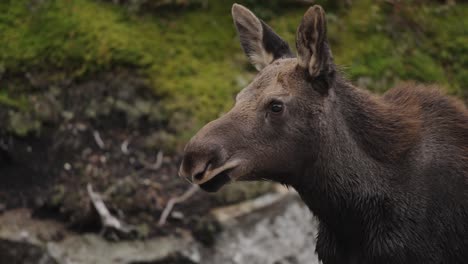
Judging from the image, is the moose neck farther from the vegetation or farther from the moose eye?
the vegetation

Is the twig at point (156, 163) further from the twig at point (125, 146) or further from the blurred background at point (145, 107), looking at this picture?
the twig at point (125, 146)

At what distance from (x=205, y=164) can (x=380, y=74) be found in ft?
18.8

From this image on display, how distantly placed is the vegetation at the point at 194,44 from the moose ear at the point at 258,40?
3582 mm

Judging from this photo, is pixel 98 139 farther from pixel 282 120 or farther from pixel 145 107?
pixel 282 120

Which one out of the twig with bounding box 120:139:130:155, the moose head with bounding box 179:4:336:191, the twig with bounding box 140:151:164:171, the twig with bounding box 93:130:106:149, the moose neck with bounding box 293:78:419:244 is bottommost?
the twig with bounding box 140:151:164:171

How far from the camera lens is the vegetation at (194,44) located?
380 inches

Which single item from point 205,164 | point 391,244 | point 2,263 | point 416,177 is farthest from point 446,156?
point 2,263

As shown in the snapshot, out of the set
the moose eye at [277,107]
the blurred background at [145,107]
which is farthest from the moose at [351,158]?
the blurred background at [145,107]

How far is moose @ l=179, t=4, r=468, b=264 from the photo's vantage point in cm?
503

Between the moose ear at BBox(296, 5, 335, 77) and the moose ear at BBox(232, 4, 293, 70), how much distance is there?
0.59 meters

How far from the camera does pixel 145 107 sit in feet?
31.2

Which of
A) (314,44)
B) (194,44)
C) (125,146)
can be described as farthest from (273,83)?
(194,44)

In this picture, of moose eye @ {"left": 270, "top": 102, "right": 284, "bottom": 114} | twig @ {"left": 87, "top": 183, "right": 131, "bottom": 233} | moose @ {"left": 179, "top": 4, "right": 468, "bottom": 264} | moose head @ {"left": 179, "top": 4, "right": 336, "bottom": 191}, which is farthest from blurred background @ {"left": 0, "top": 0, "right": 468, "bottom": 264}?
moose eye @ {"left": 270, "top": 102, "right": 284, "bottom": 114}

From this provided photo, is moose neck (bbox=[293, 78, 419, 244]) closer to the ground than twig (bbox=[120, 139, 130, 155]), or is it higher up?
higher up
